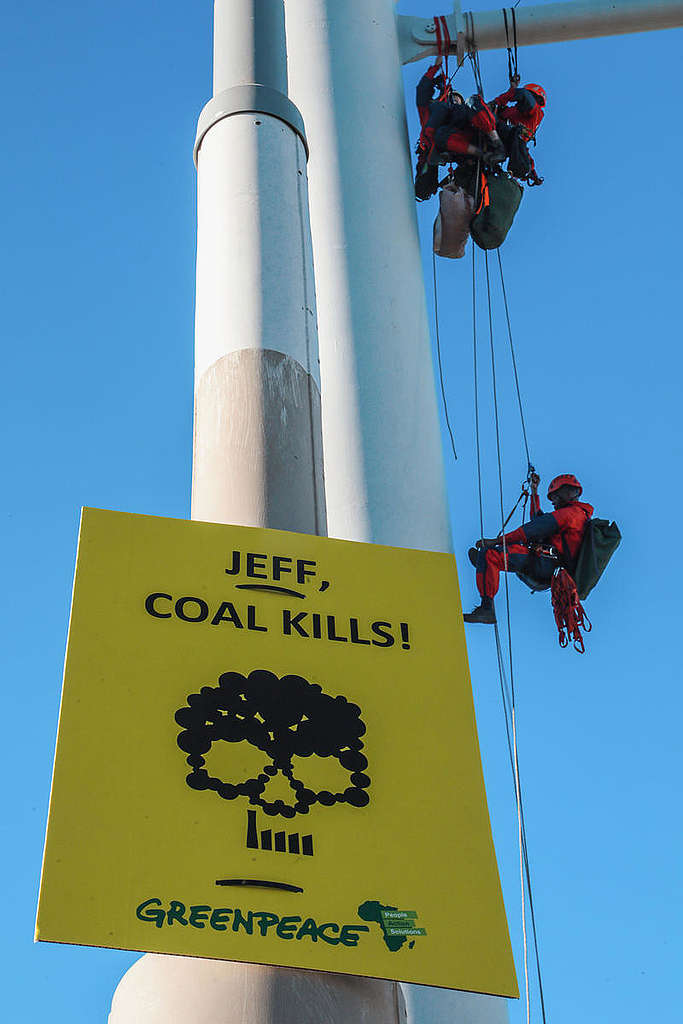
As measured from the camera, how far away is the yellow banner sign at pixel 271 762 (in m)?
3.42

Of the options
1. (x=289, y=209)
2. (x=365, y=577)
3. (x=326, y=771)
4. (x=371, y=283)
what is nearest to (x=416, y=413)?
(x=371, y=283)

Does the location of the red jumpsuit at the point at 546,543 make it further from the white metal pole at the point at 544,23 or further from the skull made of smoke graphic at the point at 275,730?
the skull made of smoke graphic at the point at 275,730

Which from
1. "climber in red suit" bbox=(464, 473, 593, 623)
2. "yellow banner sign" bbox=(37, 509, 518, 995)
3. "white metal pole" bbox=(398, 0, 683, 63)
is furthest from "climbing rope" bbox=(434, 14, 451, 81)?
"yellow banner sign" bbox=(37, 509, 518, 995)

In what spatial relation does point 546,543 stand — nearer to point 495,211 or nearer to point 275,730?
point 495,211

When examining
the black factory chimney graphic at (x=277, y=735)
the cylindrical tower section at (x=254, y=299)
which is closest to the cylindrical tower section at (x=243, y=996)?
the black factory chimney graphic at (x=277, y=735)

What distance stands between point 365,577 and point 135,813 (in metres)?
1.04

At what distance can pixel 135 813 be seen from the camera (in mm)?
3559

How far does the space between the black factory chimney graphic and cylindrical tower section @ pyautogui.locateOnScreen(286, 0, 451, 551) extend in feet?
10.8

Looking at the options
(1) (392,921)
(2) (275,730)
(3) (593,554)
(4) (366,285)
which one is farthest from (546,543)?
(1) (392,921)

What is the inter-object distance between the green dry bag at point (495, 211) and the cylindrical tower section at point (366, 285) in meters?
0.66

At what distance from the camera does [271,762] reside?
3748 millimetres

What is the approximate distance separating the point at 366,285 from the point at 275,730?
4.71m

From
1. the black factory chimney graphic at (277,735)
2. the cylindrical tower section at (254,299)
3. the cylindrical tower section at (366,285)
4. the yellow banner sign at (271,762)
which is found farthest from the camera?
the cylindrical tower section at (366,285)

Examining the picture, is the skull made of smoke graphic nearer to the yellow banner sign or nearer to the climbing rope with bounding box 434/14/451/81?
the yellow banner sign
